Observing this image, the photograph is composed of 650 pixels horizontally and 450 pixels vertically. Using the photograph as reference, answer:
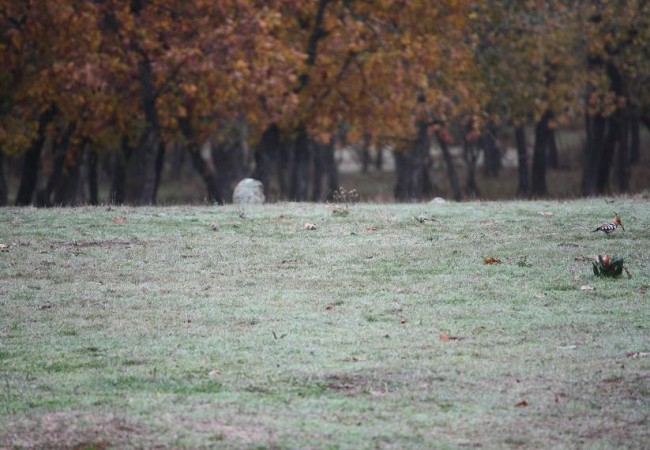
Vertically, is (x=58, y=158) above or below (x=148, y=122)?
below

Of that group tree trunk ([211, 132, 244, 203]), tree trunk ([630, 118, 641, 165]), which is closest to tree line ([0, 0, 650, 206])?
tree trunk ([211, 132, 244, 203])

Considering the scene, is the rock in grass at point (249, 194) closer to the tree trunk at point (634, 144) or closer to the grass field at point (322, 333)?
the grass field at point (322, 333)

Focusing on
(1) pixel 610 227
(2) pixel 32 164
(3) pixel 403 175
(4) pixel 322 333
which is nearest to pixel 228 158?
(3) pixel 403 175

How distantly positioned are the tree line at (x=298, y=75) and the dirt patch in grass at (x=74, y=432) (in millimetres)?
14322

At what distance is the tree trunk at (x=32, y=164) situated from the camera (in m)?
28.7

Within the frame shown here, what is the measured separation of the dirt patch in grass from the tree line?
14.3 m

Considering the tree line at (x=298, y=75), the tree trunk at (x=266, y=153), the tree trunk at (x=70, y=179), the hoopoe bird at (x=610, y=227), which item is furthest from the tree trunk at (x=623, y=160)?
the hoopoe bird at (x=610, y=227)

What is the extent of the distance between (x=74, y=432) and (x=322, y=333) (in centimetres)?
284

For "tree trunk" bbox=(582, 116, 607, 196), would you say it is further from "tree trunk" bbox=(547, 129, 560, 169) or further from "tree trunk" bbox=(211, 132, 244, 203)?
"tree trunk" bbox=(547, 129, 560, 169)

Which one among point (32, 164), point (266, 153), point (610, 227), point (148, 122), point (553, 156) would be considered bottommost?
point (610, 227)

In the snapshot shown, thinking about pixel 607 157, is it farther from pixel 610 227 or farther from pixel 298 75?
pixel 610 227

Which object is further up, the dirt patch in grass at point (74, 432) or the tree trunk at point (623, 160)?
the tree trunk at point (623, 160)

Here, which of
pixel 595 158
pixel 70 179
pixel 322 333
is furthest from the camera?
pixel 595 158

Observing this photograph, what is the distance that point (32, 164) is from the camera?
29578 millimetres
